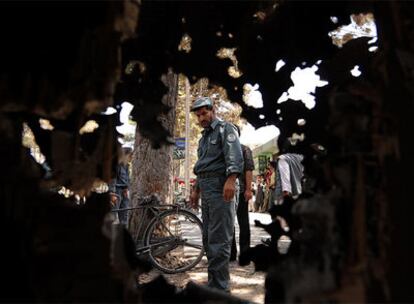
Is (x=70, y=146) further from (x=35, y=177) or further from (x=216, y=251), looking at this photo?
(x=216, y=251)

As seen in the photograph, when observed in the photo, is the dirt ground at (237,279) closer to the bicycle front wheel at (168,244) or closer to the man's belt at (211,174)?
the bicycle front wheel at (168,244)

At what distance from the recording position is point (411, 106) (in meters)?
1.12

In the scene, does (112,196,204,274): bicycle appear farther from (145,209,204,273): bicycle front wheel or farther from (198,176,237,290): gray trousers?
(198,176,237,290): gray trousers

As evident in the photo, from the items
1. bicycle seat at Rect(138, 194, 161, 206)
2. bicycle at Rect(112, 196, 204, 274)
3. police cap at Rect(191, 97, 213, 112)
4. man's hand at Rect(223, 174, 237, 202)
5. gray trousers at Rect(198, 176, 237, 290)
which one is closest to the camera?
man's hand at Rect(223, 174, 237, 202)

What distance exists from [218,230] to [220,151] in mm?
760

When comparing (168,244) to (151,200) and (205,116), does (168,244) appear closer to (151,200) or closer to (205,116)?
(151,200)

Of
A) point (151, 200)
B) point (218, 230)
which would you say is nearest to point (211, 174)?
point (218, 230)

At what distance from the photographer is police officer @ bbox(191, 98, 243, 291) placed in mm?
4125

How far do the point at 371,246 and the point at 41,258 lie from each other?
0.77 m

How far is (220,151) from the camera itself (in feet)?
14.0

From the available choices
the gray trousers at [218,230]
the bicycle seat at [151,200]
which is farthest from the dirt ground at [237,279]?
the bicycle seat at [151,200]

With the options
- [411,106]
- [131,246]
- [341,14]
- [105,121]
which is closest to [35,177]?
[131,246]

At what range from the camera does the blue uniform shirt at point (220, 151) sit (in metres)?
4.11

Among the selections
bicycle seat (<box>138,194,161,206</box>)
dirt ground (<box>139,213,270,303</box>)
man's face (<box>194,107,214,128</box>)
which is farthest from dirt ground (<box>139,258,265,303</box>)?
man's face (<box>194,107,214,128</box>)
